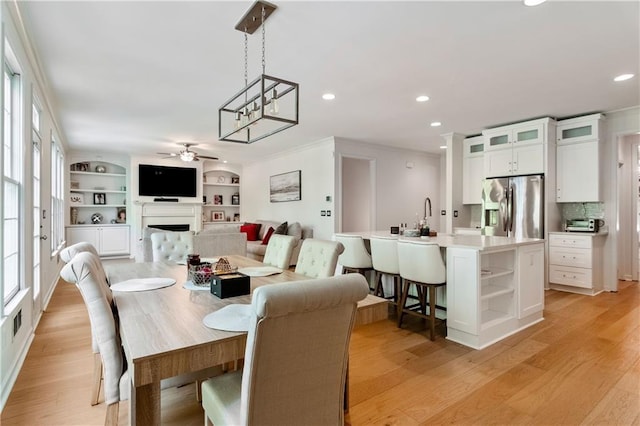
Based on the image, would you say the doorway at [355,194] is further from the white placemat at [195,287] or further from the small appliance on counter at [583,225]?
the white placemat at [195,287]

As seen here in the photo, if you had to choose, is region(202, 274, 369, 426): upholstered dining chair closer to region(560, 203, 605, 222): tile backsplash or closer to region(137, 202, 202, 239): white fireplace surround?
region(560, 203, 605, 222): tile backsplash

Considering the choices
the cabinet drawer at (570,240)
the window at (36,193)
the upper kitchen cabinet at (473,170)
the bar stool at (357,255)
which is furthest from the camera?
the upper kitchen cabinet at (473,170)

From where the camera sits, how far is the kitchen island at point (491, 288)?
2.86 metres

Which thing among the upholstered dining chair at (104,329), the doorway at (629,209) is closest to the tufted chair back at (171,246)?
the upholstered dining chair at (104,329)

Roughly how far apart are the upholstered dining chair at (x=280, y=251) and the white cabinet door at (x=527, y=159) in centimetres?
389

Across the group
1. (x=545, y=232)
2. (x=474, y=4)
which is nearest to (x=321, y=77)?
(x=474, y=4)

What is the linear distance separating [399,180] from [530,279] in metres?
4.06

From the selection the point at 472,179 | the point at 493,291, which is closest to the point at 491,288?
the point at 493,291

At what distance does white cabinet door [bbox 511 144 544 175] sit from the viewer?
479cm

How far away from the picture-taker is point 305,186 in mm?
6855

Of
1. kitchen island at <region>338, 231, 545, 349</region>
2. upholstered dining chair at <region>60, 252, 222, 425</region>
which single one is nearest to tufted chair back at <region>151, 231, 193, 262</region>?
upholstered dining chair at <region>60, 252, 222, 425</region>

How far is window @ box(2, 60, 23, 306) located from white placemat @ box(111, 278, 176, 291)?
→ 1.17 meters

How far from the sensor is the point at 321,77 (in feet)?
10.8

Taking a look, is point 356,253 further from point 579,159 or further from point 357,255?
point 579,159
